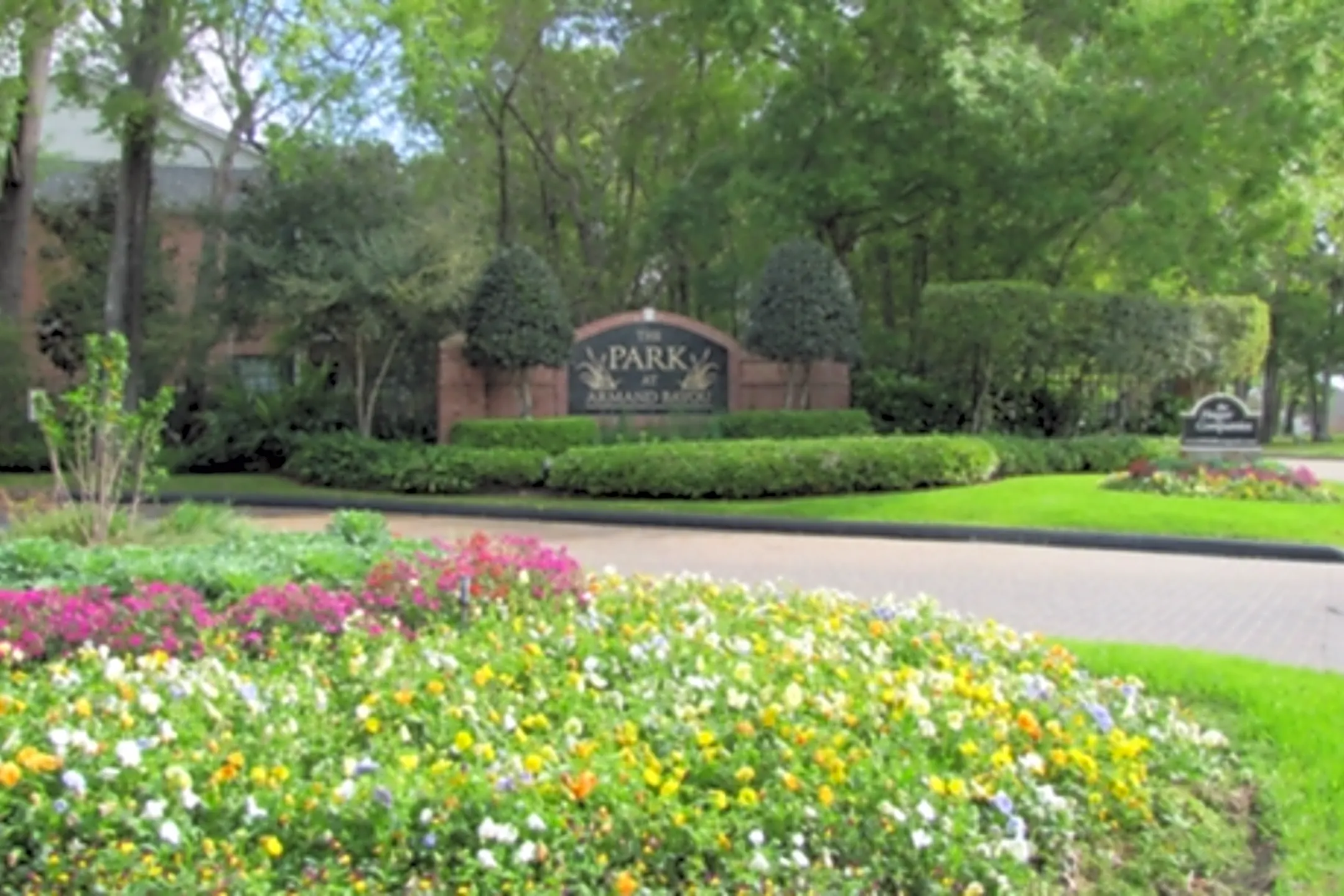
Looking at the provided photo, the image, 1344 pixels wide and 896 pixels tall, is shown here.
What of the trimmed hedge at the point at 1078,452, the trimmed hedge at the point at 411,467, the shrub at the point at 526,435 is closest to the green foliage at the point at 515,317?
the shrub at the point at 526,435

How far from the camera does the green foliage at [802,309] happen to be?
23.2 m

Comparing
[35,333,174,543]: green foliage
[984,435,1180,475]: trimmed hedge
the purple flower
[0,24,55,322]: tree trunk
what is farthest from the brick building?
the purple flower

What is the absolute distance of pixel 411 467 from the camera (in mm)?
21109

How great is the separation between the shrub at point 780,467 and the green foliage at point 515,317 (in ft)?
11.5

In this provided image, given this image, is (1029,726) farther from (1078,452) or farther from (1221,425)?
(1078,452)

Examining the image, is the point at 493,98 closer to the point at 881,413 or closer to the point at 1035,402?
the point at 881,413

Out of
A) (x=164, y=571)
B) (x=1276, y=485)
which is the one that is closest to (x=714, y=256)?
(x=1276, y=485)

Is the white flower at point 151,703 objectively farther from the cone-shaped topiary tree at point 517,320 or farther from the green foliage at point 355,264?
the cone-shaped topiary tree at point 517,320

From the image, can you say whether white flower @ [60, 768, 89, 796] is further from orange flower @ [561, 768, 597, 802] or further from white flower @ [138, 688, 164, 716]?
orange flower @ [561, 768, 597, 802]

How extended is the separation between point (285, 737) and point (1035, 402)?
2131cm

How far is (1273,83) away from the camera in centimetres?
2144

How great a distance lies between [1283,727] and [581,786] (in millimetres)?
3554

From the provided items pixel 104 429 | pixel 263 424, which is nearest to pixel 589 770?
pixel 104 429

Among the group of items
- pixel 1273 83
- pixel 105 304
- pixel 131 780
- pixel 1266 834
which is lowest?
pixel 1266 834
